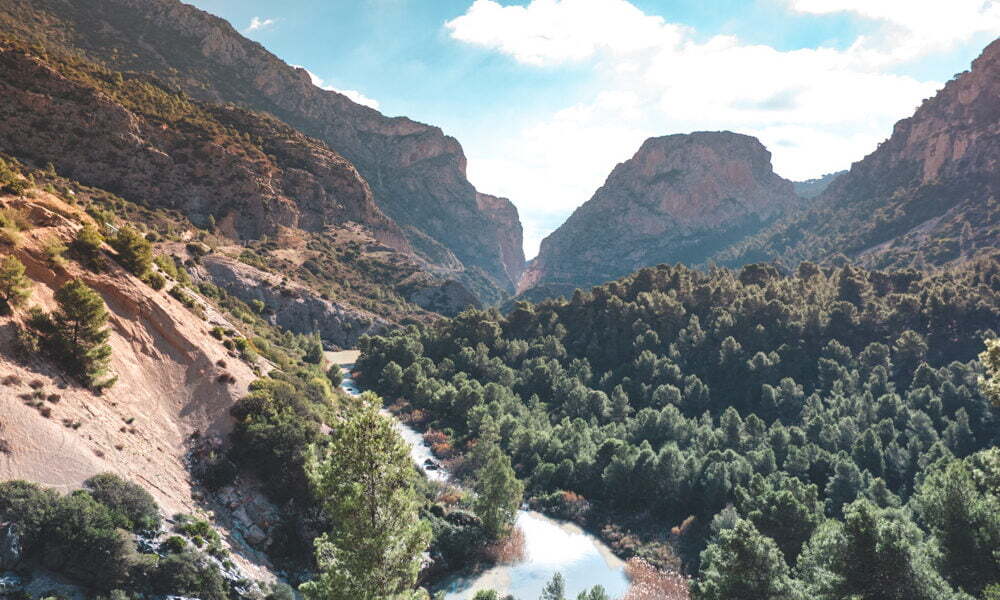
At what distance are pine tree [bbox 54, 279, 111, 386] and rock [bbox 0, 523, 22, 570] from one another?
998 centimetres

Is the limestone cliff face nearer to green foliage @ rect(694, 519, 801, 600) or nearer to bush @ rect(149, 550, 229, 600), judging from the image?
bush @ rect(149, 550, 229, 600)

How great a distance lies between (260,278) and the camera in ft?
322

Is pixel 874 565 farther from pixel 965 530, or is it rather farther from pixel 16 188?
pixel 16 188

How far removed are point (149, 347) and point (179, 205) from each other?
8653 cm

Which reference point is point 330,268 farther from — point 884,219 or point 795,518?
point 884,219

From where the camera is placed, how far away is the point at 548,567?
149ft

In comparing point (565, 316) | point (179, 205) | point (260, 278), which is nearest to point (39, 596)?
point (260, 278)

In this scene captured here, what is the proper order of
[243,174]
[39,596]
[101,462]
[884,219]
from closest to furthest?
[39,596] < [101,462] < [243,174] < [884,219]

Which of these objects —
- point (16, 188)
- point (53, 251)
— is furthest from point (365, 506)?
point (16, 188)

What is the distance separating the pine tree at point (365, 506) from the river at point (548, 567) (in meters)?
22.3

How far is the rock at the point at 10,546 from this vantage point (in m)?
21.5

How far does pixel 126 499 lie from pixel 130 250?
19.0 meters

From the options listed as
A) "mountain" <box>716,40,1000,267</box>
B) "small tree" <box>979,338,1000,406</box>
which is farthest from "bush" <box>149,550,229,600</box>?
"mountain" <box>716,40,1000,267</box>

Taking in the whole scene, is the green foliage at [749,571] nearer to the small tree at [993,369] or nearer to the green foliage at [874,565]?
the green foliage at [874,565]
